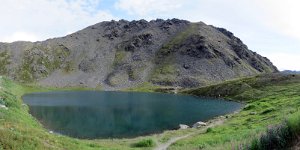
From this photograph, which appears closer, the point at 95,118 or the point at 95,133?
the point at 95,133

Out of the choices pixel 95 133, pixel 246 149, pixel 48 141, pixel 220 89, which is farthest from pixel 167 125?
pixel 220 89

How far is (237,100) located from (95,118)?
83.7 m

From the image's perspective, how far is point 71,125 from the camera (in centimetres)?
8475

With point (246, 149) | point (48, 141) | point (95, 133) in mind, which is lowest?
point (95, 133)

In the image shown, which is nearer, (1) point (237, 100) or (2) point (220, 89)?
(1) point (237, 100)

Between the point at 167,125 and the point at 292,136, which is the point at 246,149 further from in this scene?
the point at 167,125

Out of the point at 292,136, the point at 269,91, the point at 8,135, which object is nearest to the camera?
the point at 292,136

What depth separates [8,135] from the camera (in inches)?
955

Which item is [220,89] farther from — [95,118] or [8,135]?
[8,135]

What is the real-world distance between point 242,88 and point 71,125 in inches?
4433

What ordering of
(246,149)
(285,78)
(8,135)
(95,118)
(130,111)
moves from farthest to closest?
(285,78), (130,111), (95,118), (8,135), (246,149)

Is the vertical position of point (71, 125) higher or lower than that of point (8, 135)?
lower

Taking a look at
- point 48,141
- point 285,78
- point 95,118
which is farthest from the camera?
point 285,78

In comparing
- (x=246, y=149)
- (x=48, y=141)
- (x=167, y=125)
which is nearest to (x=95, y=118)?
(x=167, y=125)
